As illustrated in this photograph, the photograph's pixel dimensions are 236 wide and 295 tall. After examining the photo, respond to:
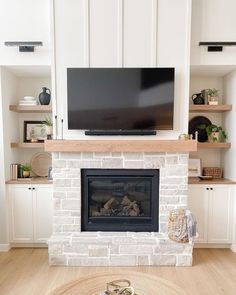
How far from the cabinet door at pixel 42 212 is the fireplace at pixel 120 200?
511 millimetres

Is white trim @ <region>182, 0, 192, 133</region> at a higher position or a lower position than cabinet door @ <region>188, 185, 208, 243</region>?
higher

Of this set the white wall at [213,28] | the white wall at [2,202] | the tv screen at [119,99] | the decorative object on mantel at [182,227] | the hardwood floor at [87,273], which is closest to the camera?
the hardwood floor at [87,273]

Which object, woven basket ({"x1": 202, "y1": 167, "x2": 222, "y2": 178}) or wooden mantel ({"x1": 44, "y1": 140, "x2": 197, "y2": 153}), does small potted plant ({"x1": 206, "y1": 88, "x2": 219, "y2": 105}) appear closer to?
wooden mantel ({"x1": 44, "y1": 140, "x2": 197, "y2": 153})

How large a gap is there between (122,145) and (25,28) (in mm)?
1867

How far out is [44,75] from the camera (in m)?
3.48

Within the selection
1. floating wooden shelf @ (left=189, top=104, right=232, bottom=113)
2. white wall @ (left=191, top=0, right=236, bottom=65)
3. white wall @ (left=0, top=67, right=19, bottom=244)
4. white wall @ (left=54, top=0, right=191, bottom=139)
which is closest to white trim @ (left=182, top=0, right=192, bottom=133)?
white wall @ (left=54, top=0, right=191, bottom=139)

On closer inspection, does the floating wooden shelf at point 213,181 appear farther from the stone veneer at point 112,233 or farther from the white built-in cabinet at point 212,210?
the stone veneer at point 112,233

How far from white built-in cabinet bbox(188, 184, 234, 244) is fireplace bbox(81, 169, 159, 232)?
564 mm

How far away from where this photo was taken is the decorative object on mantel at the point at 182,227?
2748 mm

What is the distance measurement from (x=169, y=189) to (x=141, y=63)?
5.00 ft

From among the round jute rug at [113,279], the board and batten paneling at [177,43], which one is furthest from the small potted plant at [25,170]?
the board and batten paneling at [177,43]

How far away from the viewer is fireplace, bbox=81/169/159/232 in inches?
118

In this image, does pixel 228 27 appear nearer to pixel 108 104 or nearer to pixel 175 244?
pixel 108 104

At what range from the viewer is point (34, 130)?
3521 mm
